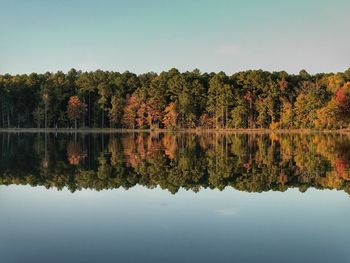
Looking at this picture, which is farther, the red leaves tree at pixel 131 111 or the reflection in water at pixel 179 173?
the red leaves tree at pixel 131 111

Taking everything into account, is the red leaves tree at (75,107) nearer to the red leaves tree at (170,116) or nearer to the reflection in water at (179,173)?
the red leaves tree at (170,116)

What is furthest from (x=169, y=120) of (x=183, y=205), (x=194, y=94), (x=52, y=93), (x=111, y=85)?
(x=183, y=205)

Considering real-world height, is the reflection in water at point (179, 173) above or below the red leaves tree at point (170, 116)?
below

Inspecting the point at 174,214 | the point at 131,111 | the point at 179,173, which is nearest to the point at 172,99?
the point at 131,111

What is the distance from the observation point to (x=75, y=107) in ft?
304

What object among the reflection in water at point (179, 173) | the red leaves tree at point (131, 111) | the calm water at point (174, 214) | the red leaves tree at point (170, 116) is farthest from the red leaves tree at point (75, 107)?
the calm water at point (174, 214)

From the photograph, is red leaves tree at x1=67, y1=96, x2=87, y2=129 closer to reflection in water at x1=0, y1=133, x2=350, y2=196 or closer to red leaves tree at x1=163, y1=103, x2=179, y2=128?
red leaves tree at x1=163, y1=103, x2=179, y2=128

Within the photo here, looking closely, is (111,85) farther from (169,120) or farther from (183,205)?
(183,205)

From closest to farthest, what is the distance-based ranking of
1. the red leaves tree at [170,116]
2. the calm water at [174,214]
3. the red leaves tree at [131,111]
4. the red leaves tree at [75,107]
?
1. the calm water at [174,214]
2. the red leaves tree at [170,116]
3. the red leaves tree at [75,107]
4. the red leaves tree at [131,111]

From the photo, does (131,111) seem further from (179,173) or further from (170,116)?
(179,173)

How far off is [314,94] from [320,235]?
75468mm

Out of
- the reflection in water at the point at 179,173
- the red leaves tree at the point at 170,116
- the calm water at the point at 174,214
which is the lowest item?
the calm water at the point at 174,214

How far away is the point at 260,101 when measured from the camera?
9000 cm

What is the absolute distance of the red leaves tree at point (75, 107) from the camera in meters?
92.6
